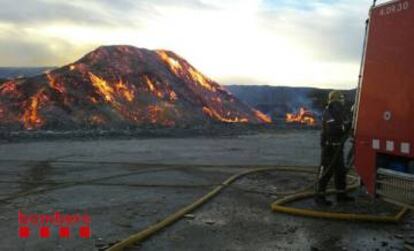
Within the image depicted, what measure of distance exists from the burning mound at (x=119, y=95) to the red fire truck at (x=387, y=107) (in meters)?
22.7

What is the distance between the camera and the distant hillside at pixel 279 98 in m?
46.5

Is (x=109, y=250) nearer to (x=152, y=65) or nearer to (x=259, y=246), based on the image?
(x=259, y=246)

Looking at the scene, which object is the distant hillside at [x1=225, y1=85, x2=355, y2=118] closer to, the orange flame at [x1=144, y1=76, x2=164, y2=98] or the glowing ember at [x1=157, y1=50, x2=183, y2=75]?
the glowing ember at [x1=157, y1=50, x2=183, y2=75]

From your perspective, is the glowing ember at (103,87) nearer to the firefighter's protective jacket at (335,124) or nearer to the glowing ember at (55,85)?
the glowing ember at (55,85)

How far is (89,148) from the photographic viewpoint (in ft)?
62.6

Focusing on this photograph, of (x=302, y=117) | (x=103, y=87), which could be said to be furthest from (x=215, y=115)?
(x=302, y=117)

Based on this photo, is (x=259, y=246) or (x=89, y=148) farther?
(x=89, y=148)

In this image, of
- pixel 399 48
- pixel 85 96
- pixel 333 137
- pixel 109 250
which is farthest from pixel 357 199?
pixel 85 96

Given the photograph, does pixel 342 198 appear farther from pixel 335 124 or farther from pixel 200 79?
pixel 200 79

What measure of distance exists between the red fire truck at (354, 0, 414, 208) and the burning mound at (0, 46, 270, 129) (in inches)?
895

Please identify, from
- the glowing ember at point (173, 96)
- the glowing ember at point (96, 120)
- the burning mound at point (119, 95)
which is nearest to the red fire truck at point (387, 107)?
the burning mound at point (119, 95)

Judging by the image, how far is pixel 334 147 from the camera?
885 centimetres

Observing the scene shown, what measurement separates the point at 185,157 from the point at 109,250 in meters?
10.2

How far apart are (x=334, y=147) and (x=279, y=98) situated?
39.6 metres
